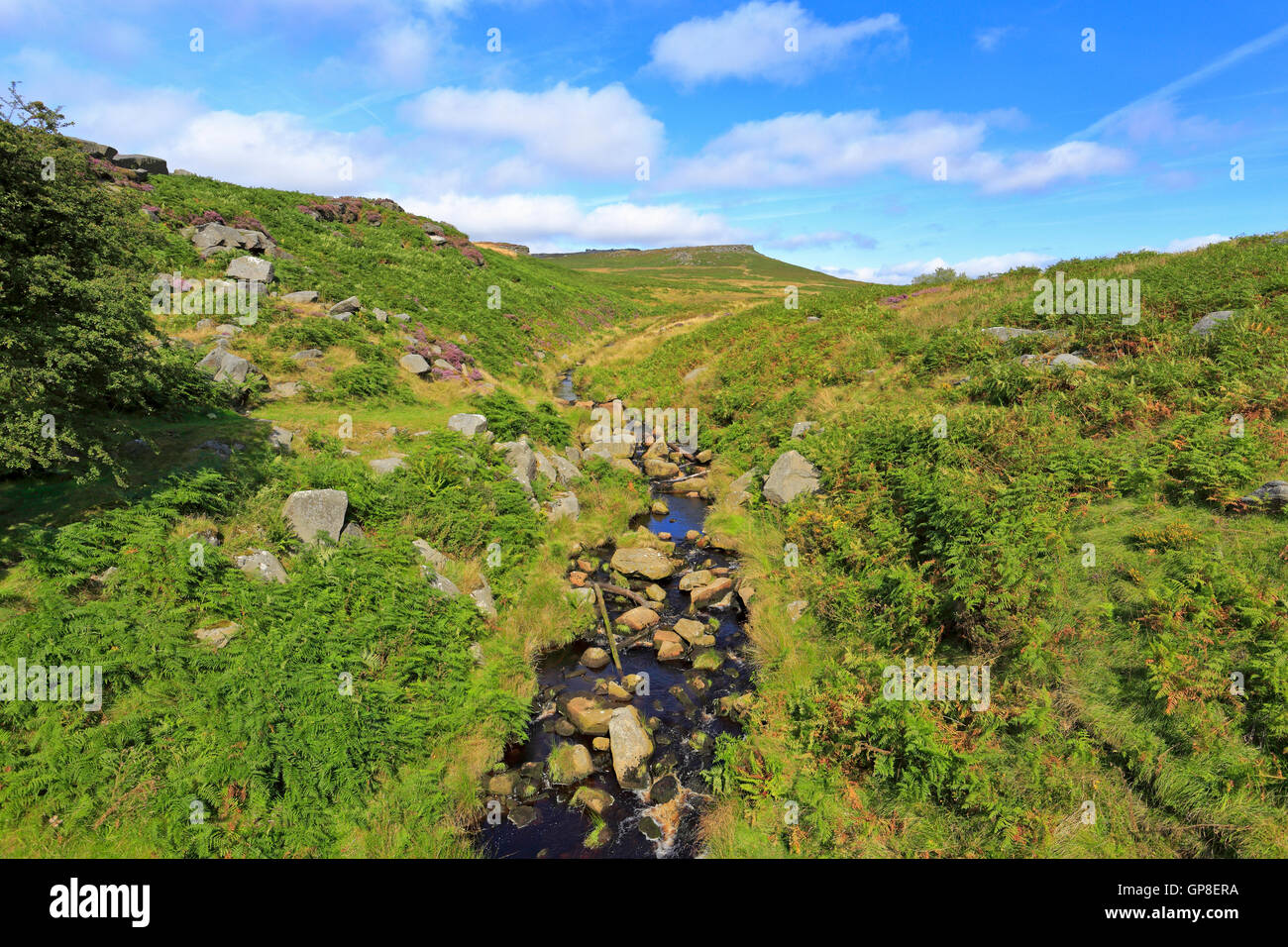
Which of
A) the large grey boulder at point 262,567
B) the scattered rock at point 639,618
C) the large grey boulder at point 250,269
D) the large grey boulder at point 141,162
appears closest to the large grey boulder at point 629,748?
the scattered rock at point 639,618

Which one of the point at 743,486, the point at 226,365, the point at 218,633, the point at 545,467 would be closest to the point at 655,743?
the point at 218,633

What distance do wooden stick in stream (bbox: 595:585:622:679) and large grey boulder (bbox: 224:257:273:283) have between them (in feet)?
83.0

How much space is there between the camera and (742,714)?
10.7 m

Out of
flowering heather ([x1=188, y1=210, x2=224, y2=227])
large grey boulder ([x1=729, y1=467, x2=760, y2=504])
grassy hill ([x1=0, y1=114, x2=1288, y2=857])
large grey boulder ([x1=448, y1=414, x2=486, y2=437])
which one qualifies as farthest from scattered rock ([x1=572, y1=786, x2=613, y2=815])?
flowering heather ([x1=188, y1=210, x2=224, y2=227])

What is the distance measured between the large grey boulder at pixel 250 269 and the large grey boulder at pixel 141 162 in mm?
16522

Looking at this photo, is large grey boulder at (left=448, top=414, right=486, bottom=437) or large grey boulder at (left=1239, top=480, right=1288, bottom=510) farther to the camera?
large grey boulder at (left=448, top=414, right=486, bottom=437)

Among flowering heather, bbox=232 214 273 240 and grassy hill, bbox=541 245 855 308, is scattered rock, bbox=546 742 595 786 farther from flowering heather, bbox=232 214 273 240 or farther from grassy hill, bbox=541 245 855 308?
grassy hill, bbox=541 245 855 308

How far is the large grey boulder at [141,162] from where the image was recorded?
33.6 metres

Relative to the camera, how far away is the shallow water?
27.2 feet

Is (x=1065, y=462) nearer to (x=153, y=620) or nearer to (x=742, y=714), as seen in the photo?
(x=742, y=714)

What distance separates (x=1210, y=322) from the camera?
15766 millimetres

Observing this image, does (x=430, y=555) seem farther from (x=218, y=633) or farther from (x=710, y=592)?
(x=710, y=592)

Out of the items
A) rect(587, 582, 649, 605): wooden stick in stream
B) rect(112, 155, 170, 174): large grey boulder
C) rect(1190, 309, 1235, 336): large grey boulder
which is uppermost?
rect(112, 155, 170, 174): large grey boulder
